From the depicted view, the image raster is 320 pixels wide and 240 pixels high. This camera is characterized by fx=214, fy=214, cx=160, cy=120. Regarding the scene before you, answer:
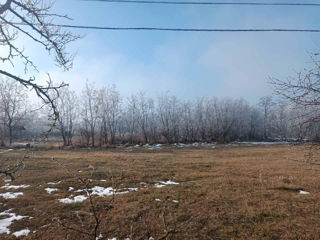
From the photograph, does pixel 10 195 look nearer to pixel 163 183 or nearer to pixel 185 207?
pixel 163 183

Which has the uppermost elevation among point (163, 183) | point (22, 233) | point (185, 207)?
point (163, 183)

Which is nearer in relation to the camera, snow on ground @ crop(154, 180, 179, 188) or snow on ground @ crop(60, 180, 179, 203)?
snow on ground @ crop(60, 180, 179, 203)

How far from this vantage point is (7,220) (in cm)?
501

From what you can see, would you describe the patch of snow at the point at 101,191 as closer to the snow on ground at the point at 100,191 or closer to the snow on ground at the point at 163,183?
the snow on ground at the point at 100,191

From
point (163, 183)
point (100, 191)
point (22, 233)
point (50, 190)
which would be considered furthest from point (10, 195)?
point (163, 183)


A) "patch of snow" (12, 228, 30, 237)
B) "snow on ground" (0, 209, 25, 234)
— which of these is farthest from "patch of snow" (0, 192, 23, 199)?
"patch of snow" (12, 228, 30, 237)

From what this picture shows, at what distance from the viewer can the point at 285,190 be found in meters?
7.20

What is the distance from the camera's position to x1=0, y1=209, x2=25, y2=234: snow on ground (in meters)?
4.61

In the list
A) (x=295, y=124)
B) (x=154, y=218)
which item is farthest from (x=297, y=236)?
(x=154, y=218)

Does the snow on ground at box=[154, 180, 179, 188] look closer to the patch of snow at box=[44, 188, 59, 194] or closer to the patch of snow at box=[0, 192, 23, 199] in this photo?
the patch of snow at box=[44, 188, 59, 194]

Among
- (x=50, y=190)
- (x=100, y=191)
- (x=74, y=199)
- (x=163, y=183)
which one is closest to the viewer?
(x=74, y=199)

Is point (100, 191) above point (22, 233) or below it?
above

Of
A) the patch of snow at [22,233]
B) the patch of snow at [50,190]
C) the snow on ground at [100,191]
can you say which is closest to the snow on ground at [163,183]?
the snow on ground at [100,191]

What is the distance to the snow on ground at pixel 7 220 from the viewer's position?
15.1 ft
